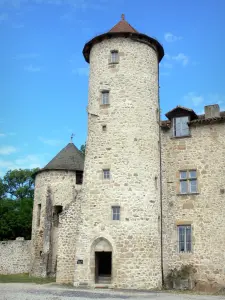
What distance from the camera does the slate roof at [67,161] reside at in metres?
26.7

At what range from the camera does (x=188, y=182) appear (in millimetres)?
20453

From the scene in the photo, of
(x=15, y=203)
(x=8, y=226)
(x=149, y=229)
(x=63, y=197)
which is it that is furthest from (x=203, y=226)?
(x=15, y=203)

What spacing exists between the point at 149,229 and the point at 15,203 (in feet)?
98.8

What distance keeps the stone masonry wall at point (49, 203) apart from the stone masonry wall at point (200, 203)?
805 cm

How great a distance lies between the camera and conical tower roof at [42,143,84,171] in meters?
26.7

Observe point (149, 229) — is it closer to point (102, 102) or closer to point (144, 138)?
point (144, 138)

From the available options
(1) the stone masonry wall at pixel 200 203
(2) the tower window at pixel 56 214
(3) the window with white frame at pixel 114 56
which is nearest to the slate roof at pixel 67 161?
(2) the tower window at pixel 56 214

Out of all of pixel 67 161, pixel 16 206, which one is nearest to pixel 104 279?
pixel 67 161

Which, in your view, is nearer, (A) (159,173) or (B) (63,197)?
(A) (159,173)

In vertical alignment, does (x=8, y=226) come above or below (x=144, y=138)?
below

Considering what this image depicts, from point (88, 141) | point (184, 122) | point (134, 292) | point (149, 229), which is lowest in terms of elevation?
point (134, 292)

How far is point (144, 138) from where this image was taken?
19.8 meters

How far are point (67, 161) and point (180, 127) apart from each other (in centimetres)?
952

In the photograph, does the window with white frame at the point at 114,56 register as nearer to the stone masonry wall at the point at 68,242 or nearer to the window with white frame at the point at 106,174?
the window with white frame at the point at 106,174
